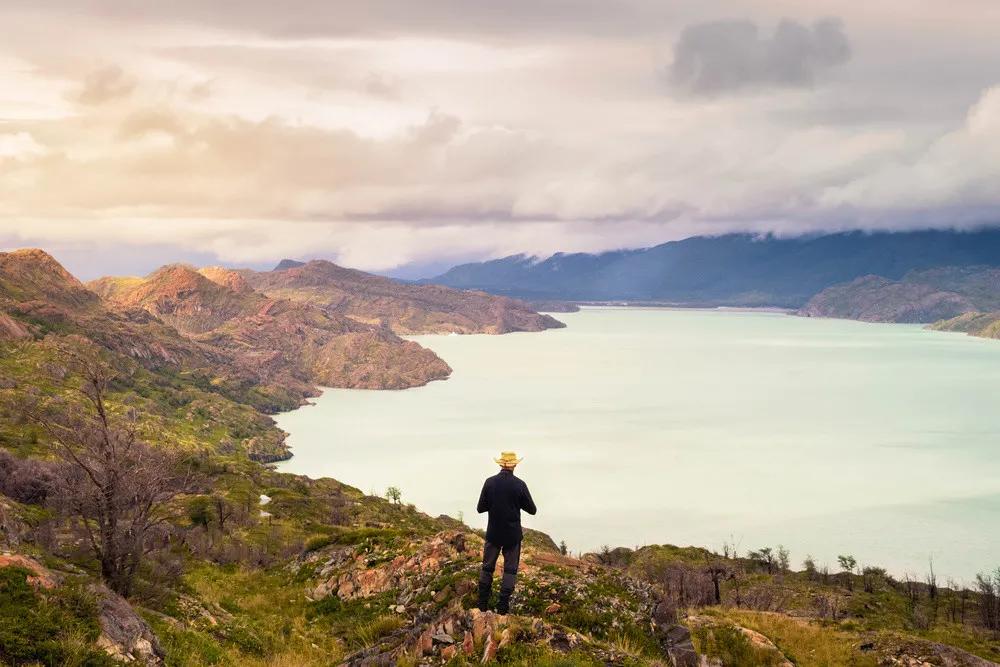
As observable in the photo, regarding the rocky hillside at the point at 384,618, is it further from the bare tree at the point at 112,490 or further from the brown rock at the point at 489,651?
the bare tree at the point at 112,490

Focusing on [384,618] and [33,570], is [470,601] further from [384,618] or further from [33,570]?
[33,570]

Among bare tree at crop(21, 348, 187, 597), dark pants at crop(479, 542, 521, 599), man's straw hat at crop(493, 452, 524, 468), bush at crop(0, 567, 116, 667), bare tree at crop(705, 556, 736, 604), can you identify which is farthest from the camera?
bare tree at crop(705, 556, 736, 604)

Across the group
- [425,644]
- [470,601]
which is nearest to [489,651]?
[425,644]

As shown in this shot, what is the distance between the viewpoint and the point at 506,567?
22.1 m

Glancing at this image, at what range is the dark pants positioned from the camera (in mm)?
21844

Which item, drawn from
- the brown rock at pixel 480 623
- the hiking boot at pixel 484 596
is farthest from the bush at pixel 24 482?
the brown rock at pixel 480 623

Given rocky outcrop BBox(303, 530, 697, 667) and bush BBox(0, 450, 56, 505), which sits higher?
bush BBox(0, 450, 56, 505)

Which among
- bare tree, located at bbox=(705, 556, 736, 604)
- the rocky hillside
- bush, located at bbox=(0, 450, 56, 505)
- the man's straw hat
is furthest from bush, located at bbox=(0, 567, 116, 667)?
bare tree, located at bbox=(705, 556, 736, 604)

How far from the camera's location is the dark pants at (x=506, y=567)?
21.8m

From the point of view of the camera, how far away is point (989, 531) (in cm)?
19712

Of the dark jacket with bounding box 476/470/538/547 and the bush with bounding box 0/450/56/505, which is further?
the bush with bounding box 0/450/56/505

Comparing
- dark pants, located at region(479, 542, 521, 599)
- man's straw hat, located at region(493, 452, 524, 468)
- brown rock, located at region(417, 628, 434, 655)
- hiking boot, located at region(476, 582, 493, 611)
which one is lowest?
brown rock, located at region(417, 628, 434, 655)

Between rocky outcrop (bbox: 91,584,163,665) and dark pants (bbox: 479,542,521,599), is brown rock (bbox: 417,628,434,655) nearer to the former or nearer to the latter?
dark pants (bbox: 479,542,521,599)

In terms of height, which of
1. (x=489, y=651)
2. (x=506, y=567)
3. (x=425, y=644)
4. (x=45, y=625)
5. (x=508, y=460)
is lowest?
(x=425, y=644)
